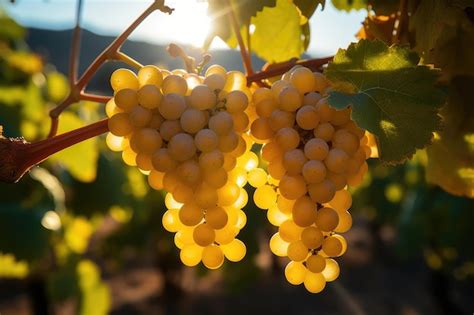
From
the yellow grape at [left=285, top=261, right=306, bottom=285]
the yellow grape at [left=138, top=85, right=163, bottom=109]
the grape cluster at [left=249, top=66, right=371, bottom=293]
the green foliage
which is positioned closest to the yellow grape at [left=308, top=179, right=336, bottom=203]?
the grape cluster at [left=249, top=66, right=371, bottom=293]

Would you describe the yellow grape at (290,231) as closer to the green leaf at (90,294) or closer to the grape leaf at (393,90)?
the grape leaf at (393,90)

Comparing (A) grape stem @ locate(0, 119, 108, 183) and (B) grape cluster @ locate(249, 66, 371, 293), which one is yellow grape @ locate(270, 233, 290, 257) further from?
(A) grape stem @ locate(0, 119, 108, 183)

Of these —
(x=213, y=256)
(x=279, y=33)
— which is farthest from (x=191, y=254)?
(x=279, y=33)

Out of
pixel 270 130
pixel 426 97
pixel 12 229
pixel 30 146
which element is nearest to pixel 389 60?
pixel 426 97

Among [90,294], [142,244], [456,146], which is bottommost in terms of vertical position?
[142,244]

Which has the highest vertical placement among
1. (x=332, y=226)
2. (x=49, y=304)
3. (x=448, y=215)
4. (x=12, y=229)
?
(x=332, y=226)

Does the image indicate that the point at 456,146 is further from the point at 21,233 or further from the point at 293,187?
the point at 21,233

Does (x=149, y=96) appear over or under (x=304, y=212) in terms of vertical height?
over

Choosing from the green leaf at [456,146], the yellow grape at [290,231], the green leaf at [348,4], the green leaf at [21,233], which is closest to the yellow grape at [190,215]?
the yellow grape at [290,231]

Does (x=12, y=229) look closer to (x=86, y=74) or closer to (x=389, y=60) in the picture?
(x=86, y=74)
